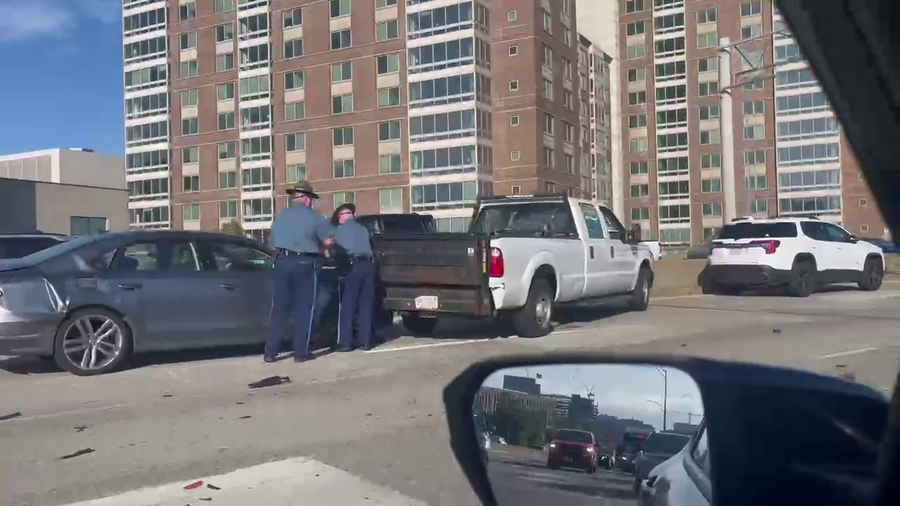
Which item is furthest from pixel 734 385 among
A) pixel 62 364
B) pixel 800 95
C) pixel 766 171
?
pixel 62 364

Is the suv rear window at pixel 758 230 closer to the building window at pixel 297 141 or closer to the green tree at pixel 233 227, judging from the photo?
the green tree at pixel 233 227

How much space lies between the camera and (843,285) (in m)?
21.3

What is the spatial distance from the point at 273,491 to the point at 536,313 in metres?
6.37

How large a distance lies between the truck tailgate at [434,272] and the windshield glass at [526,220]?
5.06 feet

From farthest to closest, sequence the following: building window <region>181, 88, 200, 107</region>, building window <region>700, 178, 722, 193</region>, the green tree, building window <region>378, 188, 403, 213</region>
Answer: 1. building window <region>181, 88, 200, 107</region>
2. the green tree
3. building window <region>378, 188, 403, 213</region>
4. building window <region>700, 178, 722, 193</region>

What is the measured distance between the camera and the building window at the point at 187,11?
236 ft

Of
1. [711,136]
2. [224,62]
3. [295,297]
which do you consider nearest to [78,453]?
[295,297]

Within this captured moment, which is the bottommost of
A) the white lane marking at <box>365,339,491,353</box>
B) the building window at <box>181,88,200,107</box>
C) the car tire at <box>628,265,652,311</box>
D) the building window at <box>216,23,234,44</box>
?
the white lane marking at <box>365,339,491,353</box>

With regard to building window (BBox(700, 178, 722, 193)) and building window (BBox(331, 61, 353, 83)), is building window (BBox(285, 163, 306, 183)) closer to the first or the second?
building window (BBox(331, 61, 353, 83))

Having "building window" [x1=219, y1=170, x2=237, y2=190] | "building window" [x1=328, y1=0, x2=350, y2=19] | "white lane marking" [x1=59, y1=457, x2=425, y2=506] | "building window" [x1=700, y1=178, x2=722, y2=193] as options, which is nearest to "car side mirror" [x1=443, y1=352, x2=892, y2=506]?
"white lane marking" [x1=59, y1=457, x2=425, y2=506]

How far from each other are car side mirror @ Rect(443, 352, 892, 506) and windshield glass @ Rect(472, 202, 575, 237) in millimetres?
9156

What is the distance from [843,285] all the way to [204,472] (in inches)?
775

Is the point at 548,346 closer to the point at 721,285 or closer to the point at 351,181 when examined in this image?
the point at 721,285

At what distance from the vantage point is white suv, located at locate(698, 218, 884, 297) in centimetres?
1680
